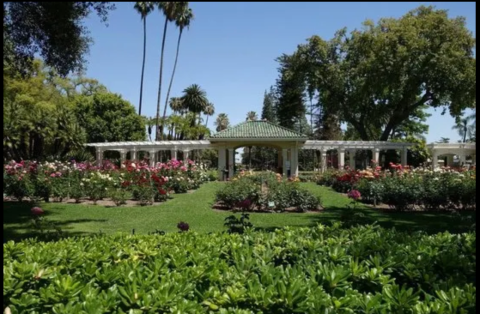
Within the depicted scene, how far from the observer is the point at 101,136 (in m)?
43.4

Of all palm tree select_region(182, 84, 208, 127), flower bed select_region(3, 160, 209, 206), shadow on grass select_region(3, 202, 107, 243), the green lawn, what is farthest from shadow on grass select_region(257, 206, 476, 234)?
palm tree select_region(182, 84, 208, 127)

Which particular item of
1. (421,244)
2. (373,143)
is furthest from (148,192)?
(373,143)

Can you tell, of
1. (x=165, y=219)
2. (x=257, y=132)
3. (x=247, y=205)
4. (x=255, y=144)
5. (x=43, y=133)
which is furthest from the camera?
(x=255, y=144)

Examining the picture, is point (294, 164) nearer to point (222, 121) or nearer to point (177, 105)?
point (177, 105)

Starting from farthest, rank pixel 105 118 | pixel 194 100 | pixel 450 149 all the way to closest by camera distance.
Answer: pixel 194 100
pixel 105 118
pixel 450 149

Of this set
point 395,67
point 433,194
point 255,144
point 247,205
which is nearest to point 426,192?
point 433,194

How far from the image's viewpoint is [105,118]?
4431cm

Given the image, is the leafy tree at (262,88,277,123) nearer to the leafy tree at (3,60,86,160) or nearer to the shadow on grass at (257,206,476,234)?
the leafy tree at (3,60,86,160)

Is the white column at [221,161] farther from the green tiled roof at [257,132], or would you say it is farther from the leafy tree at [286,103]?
the leafy tree at [286,103]

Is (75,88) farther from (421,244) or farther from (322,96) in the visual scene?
(421,244)

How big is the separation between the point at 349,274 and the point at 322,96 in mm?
38641

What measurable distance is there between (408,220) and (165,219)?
656cm

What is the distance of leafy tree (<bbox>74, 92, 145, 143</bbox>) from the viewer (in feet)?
143

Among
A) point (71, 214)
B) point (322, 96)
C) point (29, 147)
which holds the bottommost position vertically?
point (71, 214)
